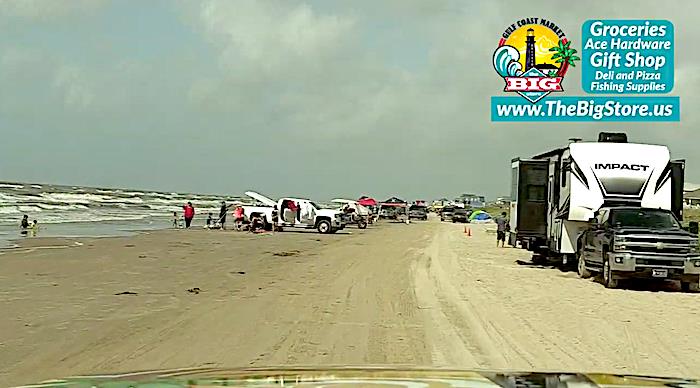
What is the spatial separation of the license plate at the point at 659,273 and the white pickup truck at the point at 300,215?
95.5 ft

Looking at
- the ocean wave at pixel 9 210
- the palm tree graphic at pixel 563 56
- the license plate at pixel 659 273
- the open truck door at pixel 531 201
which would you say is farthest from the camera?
the ocean wave at pixel 9 210

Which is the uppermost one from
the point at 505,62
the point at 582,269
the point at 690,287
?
the point at 505,62

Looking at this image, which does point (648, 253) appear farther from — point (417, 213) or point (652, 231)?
point (417, 213)

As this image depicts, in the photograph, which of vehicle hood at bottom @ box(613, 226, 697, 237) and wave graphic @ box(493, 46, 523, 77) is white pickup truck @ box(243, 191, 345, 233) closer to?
wave graphic @ box(493, 46, 523, 77)

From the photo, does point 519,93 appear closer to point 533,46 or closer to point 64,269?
point 533,46

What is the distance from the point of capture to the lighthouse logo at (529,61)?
24.0 m

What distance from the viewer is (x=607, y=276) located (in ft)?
61.9

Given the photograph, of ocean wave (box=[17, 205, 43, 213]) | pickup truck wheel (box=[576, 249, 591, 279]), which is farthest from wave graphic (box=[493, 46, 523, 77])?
ocean wave (box=[17, 205, 43, 213])

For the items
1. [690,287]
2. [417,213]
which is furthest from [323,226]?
[417,213]

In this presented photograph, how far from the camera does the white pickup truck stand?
→ 45750 mm

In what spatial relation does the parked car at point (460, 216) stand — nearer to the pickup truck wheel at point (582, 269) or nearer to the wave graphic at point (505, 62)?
the wave graphic at point (505, 62)

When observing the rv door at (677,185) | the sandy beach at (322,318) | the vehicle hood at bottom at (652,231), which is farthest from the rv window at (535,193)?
the vehicle hood at bottom at (652,231)

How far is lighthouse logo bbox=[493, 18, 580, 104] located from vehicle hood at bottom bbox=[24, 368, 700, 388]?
21.2m

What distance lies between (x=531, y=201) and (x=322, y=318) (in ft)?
46.7
